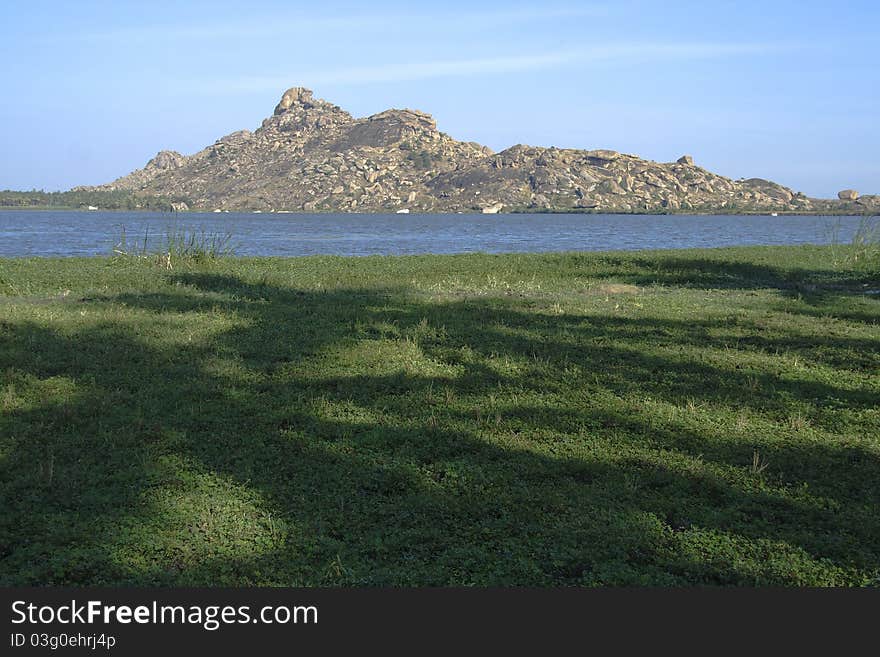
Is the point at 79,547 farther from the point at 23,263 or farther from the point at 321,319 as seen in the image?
the point at 23,263

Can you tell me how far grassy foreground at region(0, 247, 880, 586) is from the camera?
18.7 feet

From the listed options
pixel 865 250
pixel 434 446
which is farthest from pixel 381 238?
pixel 434 446

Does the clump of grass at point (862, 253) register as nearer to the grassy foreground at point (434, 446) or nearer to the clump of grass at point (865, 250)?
the clump of grass at point (865, 250)

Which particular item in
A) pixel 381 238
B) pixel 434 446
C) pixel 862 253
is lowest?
pixel 434 446

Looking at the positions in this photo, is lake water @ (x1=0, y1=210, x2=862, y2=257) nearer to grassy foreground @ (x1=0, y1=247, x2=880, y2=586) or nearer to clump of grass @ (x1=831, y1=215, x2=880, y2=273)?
clump of grass @ (x1=831, y1=215, x2=880, y2=273)

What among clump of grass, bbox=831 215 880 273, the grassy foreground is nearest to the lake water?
clump of grass, bbox=831 215 880 273

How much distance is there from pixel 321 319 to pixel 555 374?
17.6ft

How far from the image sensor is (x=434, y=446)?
795cm

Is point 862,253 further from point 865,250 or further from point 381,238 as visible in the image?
point 381,238

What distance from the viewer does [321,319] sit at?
1461 cm

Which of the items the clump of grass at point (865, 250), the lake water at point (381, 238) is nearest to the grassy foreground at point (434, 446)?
the clump of grass at point (865, 250)

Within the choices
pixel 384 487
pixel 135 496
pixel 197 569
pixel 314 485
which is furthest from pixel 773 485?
pixel 135 496

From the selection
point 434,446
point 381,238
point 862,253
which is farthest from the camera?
point 381,238

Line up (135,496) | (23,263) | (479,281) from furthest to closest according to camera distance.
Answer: (23,263) → (479,281) → (135,496)
